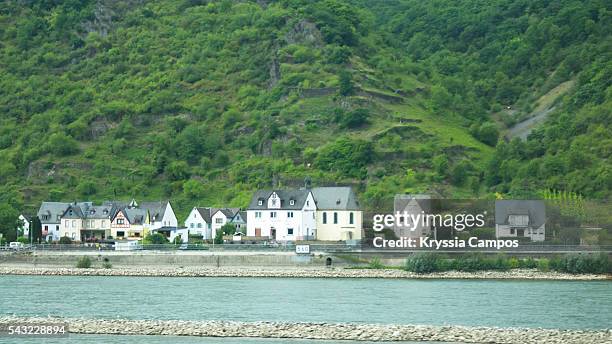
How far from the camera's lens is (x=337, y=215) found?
9175 cm

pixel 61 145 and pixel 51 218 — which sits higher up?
pixel 61 145

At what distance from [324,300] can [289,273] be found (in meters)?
18.7

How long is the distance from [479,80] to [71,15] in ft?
206

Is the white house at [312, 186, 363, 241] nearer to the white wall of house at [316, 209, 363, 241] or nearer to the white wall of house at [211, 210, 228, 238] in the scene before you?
the white wall of house at [316, 209, 363, 241]

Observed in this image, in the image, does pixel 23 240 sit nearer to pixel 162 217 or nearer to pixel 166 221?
pixel 162 217

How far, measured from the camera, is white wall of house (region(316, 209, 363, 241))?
90.9 metres

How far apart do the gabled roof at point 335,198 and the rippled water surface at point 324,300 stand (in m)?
17.2

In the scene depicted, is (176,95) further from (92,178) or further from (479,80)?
(479,80)

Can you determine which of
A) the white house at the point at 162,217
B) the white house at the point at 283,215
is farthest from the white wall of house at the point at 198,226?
the white house at the point at 283,215

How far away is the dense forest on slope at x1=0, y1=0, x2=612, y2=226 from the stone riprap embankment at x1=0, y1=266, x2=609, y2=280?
19.8 m

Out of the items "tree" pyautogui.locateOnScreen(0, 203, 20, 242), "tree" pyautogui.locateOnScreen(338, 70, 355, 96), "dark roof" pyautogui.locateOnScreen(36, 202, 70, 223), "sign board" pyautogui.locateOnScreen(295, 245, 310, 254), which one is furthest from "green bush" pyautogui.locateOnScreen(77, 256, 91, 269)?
"tree" pyautogui.locateOnScreen(338, 70, 355, 96)

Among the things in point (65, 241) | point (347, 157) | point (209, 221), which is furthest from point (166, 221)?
point (347, 157)

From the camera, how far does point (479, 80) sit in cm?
16975

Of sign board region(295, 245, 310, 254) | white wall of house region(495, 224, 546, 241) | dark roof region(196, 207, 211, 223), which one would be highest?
dark roof region(196, 207, 211, 223)
